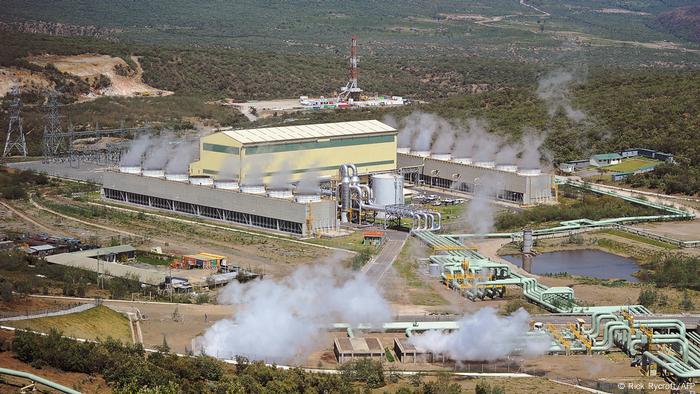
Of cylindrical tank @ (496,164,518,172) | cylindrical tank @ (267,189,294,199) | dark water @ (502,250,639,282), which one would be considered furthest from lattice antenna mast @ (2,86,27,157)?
dark water @ (502,250,639,282)

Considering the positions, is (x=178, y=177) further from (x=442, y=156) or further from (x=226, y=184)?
(x=442, y=156)

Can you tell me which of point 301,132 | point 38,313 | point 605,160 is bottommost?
point 605,160

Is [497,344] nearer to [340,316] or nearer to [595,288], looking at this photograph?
[340,316]

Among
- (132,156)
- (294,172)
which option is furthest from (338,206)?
(132,156)

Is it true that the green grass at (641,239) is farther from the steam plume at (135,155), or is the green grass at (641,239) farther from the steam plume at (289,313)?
the steam plume at (135,155)

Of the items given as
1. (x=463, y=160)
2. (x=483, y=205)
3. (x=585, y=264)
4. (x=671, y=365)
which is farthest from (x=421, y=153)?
(x=671, y=365)
